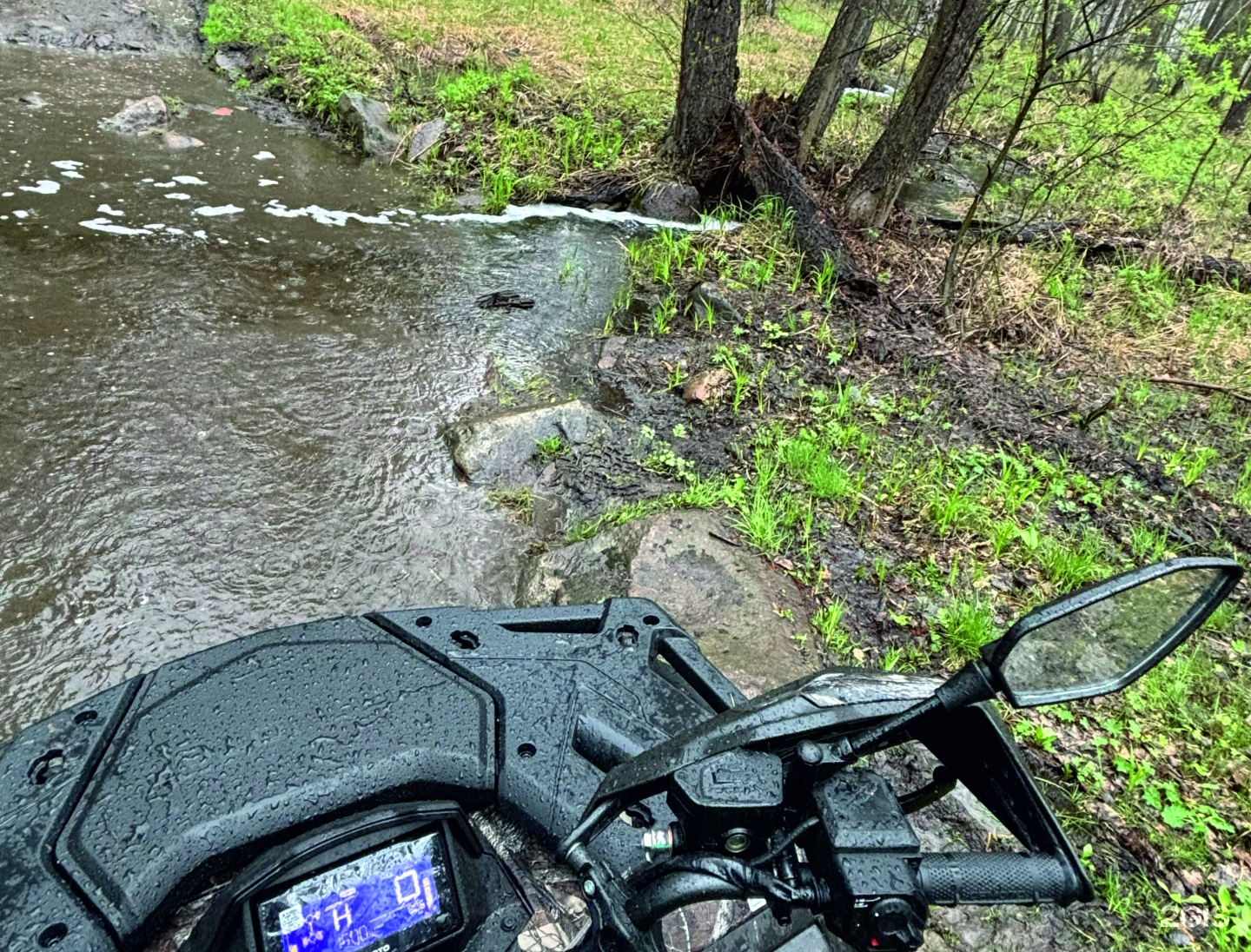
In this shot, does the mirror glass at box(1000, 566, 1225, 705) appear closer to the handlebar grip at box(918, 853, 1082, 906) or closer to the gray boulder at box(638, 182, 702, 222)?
the handlebar grip at box(918, 853, 1082, 906)

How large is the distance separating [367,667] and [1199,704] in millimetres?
3064

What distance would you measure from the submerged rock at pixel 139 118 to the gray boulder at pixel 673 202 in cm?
458

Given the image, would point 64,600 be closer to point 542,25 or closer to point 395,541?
point 395,541

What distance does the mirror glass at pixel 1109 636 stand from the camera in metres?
0.99

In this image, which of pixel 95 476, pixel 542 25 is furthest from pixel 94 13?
pixel 95 476

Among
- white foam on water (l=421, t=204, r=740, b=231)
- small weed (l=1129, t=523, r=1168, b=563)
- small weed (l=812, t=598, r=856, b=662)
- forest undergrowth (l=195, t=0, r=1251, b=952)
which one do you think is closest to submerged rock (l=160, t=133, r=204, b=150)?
forest undergrowth (l=195, t=0, r=1251, b=952)

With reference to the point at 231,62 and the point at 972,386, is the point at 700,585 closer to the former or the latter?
the point at 972,386

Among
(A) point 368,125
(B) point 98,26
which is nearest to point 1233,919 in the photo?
(A) point 368,125

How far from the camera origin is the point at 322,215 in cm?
632

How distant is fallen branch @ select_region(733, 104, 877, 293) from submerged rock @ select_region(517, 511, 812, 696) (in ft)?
9.81

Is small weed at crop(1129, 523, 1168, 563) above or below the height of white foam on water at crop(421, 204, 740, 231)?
above

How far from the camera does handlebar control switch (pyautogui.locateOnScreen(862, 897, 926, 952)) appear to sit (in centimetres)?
86

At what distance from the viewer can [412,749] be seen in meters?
1.48

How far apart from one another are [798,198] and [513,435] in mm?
3759
